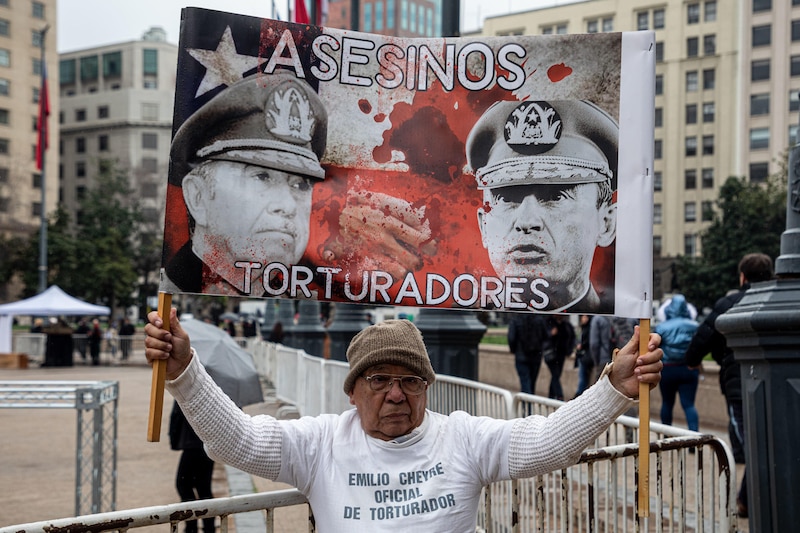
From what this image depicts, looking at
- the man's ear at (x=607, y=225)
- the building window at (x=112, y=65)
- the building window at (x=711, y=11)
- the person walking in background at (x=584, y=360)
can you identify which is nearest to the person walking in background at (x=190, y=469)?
the man's ear at (x=607, y=225)

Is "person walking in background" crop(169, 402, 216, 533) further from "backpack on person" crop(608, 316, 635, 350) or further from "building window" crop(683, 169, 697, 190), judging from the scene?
"building window" crop(683, 169, 697, 190)

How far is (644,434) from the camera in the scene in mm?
2906

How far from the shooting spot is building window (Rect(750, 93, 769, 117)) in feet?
248

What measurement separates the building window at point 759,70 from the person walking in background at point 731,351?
2918 inches

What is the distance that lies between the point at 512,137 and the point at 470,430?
3.25ft

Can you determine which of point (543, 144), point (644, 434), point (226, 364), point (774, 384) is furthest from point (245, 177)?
point (226, 364)

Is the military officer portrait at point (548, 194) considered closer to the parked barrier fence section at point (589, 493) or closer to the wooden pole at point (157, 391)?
the parked barrier fence section at point (589, 493)

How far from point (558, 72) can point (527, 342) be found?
427 inches

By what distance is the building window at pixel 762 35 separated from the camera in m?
75.7

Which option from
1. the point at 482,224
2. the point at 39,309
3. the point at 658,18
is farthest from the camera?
the point at 658,18

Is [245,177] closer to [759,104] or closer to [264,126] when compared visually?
[264,126]

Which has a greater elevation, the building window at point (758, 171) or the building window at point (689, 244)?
the building window at point (758, 171)

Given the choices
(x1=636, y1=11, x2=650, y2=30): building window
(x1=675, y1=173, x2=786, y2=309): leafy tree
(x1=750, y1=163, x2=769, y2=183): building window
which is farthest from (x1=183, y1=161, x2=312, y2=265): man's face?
(x1=636, y1=11, x2=650, y2=30): building window

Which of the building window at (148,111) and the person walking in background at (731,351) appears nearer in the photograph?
the person walking in background at (731,351)
